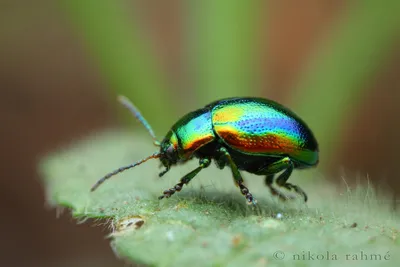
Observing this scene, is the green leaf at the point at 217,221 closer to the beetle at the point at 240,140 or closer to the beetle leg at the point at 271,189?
the beetle leg at the point at 271,189

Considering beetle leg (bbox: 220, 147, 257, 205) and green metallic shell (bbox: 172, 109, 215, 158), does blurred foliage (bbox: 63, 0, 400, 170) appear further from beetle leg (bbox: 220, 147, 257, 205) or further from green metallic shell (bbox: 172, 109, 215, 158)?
beetle leg (bbox: 220, 147, 257, 205)

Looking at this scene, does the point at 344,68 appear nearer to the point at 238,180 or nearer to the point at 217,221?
the point at 238,180

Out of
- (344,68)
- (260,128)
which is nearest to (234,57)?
(344,68)

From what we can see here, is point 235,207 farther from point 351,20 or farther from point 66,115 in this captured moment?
point 66,115

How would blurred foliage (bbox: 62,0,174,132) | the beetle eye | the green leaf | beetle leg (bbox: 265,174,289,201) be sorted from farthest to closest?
1. blurred foliage (bbox: 62,0,174,132)
2. beetle leg (bbox: 265,174,289,201)
3. the beetle eye
4. the green leaf

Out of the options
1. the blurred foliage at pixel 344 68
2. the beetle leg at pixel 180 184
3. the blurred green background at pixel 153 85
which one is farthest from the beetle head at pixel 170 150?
the blurred foliage at pixel 344 68

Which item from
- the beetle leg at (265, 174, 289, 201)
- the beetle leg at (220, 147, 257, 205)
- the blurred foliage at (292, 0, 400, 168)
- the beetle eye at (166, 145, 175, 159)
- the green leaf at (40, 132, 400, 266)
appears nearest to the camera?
the green leaf at (40, 132, 400, 266)

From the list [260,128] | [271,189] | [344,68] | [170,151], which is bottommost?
[271,189]

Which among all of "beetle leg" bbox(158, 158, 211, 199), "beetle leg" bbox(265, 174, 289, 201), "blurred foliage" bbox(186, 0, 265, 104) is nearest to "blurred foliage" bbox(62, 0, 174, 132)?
"blurred foliage" bbox(186, 0, 265, 104)
